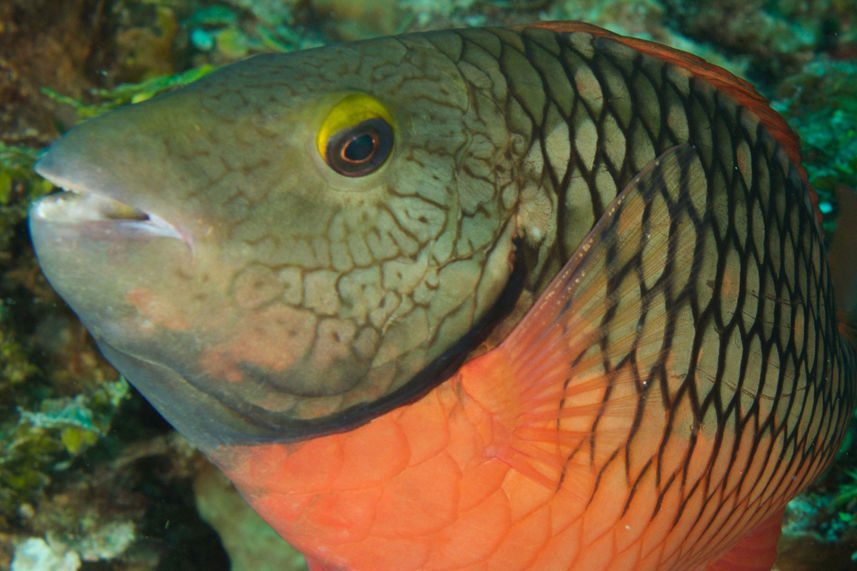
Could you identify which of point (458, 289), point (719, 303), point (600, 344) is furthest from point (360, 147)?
point (719, 303)

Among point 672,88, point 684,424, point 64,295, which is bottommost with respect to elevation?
point 64,295

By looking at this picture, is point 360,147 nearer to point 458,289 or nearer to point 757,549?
point 458,289

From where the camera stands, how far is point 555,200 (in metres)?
1.57

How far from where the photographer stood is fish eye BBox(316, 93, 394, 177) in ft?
4.34

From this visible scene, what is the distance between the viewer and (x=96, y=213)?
4.10 ft

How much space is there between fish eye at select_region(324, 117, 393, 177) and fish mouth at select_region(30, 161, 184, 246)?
1.18 feet

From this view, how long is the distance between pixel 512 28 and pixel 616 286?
91 cm

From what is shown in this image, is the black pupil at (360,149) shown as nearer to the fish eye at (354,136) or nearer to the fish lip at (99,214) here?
the fish eye at (354,136)

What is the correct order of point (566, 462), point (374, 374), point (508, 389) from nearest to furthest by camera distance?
point (374, 374) < point (508, 389) < point (566, 462)

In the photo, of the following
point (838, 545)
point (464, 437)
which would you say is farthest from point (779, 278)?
point (838, 545)

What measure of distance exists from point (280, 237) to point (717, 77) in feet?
5.17

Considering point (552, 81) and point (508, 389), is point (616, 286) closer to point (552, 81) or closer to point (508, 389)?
point (508, 389)

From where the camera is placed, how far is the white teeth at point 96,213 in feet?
4.06

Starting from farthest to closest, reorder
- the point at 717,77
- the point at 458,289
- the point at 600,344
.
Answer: the point at 717,77
the point at 600,344
the point at 458,289
